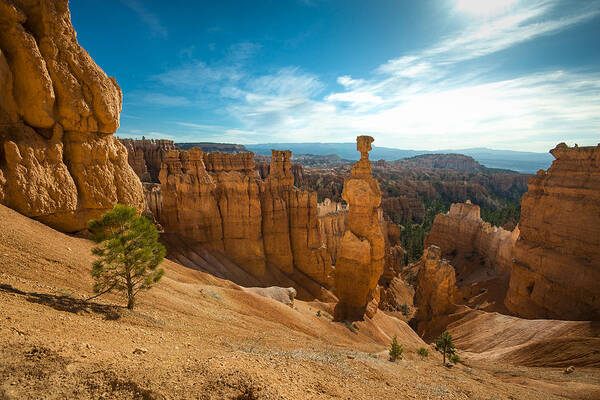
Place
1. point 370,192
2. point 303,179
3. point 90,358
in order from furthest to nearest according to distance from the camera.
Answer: point 303,179
point 370,192
point 90,358

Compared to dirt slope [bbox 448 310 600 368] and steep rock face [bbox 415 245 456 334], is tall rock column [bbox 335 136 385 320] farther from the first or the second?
steep rock face [bbox 415 245 456 334]

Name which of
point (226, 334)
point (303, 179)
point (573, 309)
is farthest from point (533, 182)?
point (303, 179)

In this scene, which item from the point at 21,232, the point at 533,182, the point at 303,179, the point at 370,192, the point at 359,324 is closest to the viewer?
the point at 21,232

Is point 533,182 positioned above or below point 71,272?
above

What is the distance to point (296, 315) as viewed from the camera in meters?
17.3

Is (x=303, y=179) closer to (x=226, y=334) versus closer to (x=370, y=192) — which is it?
(x=370, y=192)

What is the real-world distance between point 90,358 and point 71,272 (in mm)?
5123

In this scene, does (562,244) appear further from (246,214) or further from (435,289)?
(246,214)

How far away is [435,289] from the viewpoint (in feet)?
97.5

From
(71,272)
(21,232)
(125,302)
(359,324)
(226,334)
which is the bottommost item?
(359,324)

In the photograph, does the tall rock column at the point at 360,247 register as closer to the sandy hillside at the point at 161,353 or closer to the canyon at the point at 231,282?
the canyon at the point at 231,282

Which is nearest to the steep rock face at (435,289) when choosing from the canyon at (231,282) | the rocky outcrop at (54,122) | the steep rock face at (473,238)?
the canyon at (231,282)

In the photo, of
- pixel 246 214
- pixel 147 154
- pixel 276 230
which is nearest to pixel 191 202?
pixel 246 214

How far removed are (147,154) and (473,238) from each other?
74990mm
